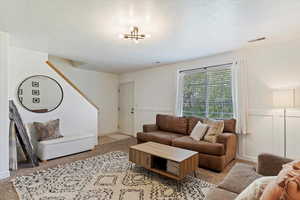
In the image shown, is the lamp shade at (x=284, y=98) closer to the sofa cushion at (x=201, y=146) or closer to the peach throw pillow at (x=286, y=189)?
the sofa cushion at (x=201, y=146)

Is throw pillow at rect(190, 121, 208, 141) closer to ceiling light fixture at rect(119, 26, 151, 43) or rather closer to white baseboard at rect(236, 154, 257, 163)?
white baseboard at rect(236, 154, 257, 163)

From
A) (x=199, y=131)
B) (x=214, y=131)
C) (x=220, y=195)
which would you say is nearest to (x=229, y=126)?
(x=214, y=131)

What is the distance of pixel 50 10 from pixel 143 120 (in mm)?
3969

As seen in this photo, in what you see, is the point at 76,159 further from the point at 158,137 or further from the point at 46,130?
the point at 158,137

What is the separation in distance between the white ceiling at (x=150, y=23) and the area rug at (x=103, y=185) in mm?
2313

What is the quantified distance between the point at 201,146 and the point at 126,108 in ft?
11.9

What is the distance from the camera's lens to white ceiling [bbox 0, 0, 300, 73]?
1812mm

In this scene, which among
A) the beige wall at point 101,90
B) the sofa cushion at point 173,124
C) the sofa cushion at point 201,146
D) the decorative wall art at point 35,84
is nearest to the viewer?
the sofa cushion at point 201,146

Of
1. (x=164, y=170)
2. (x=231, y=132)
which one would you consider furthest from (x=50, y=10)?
(x=231, y=132)

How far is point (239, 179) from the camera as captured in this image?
1.58 m

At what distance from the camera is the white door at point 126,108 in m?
5.73

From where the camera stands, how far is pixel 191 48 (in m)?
3.24

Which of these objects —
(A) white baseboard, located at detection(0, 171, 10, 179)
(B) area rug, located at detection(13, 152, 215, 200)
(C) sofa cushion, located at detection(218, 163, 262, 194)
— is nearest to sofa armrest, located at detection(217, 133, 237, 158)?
(B) area rug, located at detection(13, 152, 215, 200)

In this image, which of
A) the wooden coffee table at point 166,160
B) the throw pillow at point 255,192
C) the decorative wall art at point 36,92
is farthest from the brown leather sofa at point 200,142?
the decorative wall art at point 36,92
